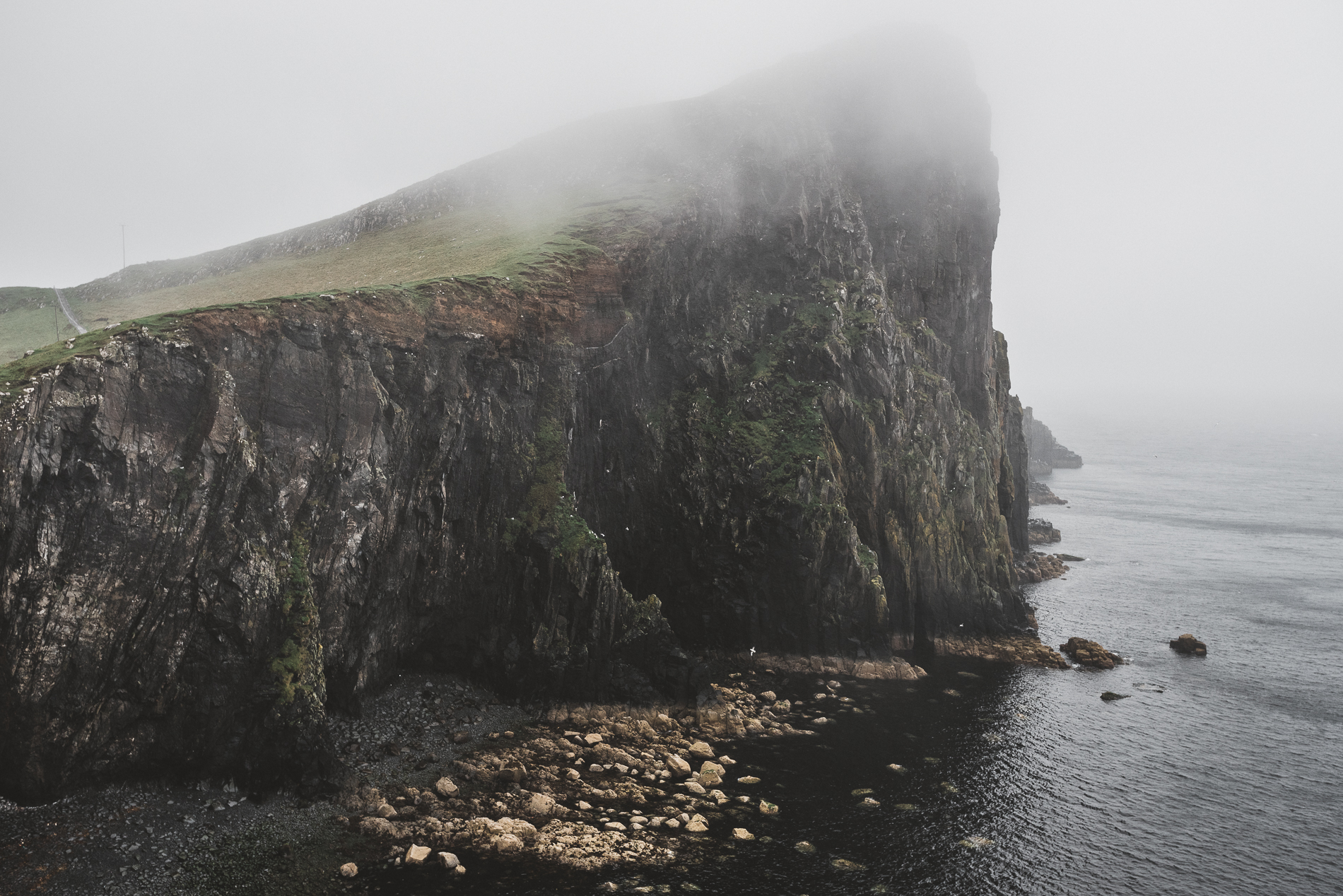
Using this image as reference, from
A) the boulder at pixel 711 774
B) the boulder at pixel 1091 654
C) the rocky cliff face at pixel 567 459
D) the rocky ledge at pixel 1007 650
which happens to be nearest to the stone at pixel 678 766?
the boulder at pixel 711 774

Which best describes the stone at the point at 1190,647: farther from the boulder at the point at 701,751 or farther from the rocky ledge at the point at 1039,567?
the boulder at the point at 701,751

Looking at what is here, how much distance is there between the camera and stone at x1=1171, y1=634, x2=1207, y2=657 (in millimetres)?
60094

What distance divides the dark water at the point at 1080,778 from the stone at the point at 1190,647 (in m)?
0.87

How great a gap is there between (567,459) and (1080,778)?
113 ft

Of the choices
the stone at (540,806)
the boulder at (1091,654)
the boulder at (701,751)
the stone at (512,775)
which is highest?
the stone at (512,775)

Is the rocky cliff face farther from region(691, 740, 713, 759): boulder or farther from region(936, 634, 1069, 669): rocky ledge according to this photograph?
region(691, 740, 713, 759): boulder

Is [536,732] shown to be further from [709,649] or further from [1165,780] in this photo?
[1165,780]

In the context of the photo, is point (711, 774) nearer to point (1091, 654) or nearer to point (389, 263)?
point (1091, 654)

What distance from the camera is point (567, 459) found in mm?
48156

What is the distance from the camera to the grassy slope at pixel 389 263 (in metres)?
46.0

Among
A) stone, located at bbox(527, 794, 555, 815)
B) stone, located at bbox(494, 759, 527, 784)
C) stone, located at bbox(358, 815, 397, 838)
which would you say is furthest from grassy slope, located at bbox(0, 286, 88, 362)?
stone, located at bbox(527, 794, 555, 815)

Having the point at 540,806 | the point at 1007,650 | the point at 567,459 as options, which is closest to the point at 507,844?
the point at 540,806

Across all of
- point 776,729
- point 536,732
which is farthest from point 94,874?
point 776,729

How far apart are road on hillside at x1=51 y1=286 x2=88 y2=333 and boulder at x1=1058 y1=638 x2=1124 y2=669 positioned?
72.4 metres
